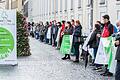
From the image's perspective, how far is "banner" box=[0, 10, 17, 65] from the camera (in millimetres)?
17547

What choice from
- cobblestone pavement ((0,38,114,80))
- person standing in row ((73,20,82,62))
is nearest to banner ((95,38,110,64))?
cobblestone pavement ((0,38,114,80))

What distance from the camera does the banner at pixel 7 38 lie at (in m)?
17.5

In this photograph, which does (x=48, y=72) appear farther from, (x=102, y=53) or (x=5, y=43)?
(x=5, y=43)

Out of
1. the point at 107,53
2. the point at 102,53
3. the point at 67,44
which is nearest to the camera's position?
the point at 107,53

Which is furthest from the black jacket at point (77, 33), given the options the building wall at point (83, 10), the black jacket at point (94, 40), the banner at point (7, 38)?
the banner at point (7, 38)

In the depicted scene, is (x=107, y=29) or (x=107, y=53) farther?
(x=107, y=29)

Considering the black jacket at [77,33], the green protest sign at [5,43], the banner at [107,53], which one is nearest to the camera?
→ the banner at [107,53]

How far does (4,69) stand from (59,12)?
2346 cm

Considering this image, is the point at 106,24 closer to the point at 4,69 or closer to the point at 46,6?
the point at 4,69

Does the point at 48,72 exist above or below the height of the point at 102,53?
below

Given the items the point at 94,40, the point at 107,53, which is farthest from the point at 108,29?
the point at 94,40

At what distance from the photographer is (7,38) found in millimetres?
17734

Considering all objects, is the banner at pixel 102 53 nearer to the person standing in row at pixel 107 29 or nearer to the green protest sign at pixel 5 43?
the person standing in row at pixel 107 29

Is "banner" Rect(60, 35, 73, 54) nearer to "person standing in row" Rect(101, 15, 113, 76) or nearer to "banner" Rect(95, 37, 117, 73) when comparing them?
"banner" Rect(95, 37, 117, 73)
